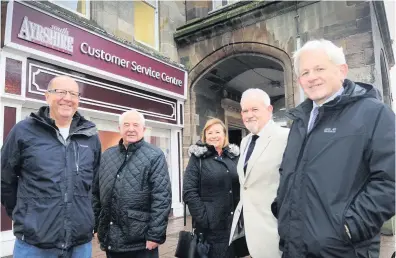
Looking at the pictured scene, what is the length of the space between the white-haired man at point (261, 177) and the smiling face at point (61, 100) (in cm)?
139

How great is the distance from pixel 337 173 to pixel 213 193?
1.69m

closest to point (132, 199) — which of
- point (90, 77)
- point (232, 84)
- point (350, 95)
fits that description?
point (350, 95)

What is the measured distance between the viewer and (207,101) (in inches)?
385

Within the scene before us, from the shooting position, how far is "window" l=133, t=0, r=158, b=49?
8.20 m

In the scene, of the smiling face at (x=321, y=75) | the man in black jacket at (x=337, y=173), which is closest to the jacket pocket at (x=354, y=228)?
the man in black jacket at (x=337, y=173)

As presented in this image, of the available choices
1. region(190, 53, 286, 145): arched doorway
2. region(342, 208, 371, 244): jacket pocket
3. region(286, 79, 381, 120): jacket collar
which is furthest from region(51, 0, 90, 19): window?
region(342, 208, 371, 244): jacket pocket

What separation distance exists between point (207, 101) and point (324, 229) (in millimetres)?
8233

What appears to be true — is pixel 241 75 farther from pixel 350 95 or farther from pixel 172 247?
pixel 350 95

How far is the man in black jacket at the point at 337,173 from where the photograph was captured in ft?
5.21

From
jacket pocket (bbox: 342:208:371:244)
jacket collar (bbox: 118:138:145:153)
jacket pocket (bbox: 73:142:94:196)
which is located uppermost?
jacket collar (bbox: 118:138:145:153)

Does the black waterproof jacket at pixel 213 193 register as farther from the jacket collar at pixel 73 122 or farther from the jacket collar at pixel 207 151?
the jacket collar at pixel 73 122

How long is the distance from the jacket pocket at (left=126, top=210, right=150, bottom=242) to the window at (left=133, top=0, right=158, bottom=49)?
20.2ft

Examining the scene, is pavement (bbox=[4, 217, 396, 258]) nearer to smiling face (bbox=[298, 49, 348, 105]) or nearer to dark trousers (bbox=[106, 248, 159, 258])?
dark trousers (bbox=[106, 248, 159, 258])

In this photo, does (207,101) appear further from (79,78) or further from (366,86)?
(366,86)
